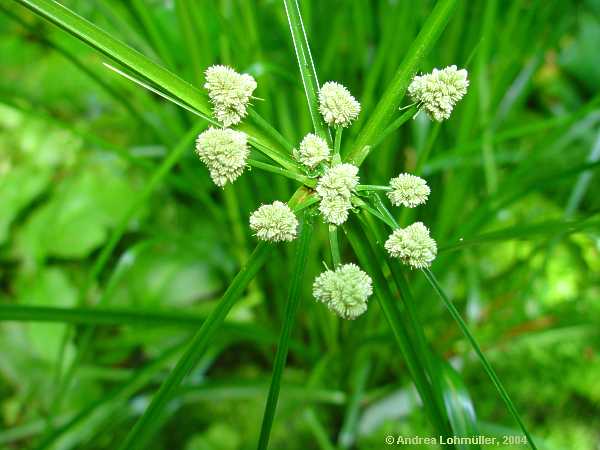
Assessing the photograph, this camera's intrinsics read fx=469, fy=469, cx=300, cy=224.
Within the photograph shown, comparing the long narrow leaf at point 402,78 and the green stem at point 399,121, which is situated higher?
the long narrow leaf at point 402,78

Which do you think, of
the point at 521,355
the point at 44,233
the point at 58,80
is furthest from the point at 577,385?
the point at 58,80

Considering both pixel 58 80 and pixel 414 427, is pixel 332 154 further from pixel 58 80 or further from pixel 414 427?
pixel 58 80

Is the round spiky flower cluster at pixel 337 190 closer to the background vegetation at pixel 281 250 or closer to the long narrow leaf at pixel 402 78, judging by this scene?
the long narrow leaf at pixel 402 78

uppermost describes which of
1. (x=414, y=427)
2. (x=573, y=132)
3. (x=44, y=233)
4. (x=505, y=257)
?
(x=44, y=233)

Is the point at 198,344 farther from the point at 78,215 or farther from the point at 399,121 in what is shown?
the point at 78,215

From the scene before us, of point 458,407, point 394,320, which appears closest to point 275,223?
point 394,320

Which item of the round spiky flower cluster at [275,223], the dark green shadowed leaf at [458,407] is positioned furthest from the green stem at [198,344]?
the dark green shadowed leaf at [458,407]

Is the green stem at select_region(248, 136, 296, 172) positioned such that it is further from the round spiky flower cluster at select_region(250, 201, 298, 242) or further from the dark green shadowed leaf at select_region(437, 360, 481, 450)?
the dark green shadowed leaf at select_region(437, 360, 481, 450)
